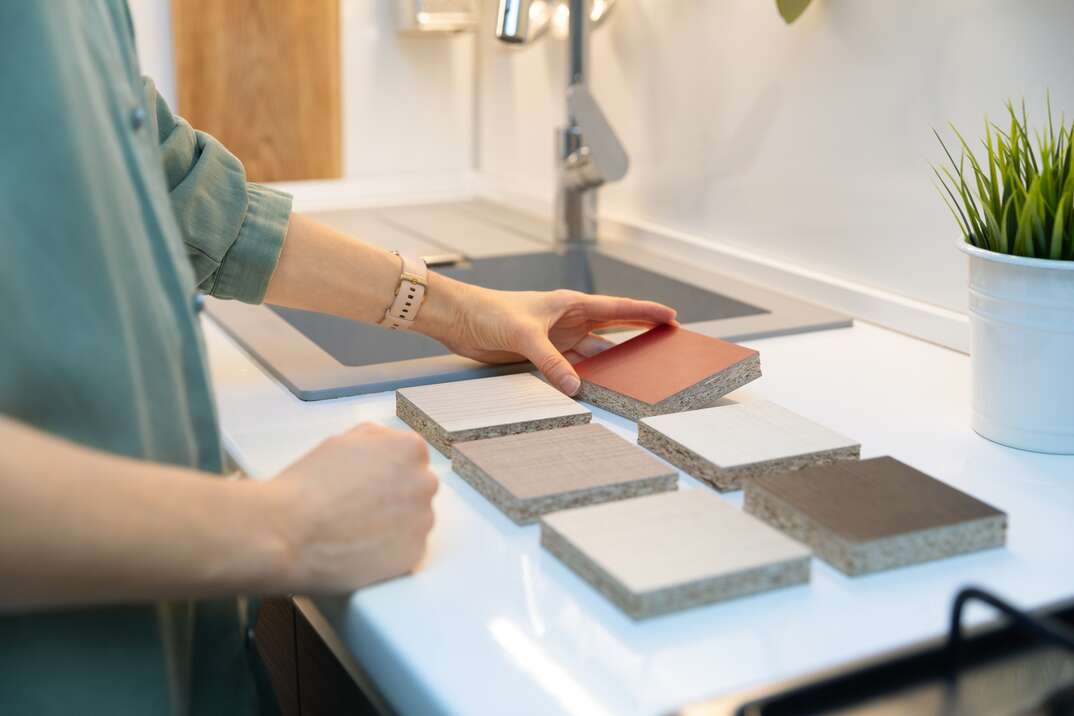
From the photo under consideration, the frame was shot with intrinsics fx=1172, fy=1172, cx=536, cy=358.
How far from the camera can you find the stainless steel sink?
1032mm

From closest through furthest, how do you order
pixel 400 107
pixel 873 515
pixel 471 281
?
pixel 873 515
pixel 471 281
pixel 400 107

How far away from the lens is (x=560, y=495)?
0.72 metres

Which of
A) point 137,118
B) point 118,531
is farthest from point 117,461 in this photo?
point 137,118

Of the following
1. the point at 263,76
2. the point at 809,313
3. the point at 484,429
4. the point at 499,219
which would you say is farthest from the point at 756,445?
the point at 263,76

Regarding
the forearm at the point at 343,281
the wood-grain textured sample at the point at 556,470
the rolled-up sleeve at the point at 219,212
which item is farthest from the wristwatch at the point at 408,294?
the wood-grain textured sample at the point at 556,470

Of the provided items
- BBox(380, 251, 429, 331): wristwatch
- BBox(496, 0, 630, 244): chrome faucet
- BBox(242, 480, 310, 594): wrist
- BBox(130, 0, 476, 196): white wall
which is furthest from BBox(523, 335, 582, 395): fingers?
BBox(130, 0, 476, 196): white wall

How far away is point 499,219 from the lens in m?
1.77

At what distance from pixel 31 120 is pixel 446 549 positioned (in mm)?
328

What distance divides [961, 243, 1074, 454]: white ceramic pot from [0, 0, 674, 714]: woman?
44 cm

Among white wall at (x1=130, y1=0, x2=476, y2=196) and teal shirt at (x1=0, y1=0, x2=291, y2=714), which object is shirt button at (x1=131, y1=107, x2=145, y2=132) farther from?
white wall at (x1=130, y1=0, x2=476, y2=196)

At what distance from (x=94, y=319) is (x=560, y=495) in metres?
0.29

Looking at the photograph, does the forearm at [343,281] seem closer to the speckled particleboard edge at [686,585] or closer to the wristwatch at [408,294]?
the wristwatch at [408,294]

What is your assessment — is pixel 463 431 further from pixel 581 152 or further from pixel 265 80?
pixel 265 80

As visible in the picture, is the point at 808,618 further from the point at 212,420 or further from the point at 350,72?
the point at 350,72
